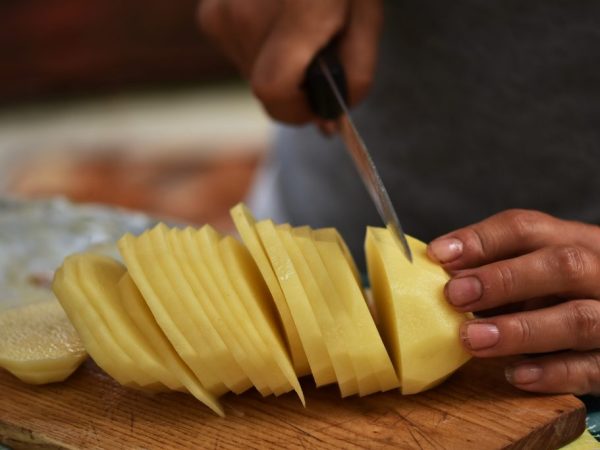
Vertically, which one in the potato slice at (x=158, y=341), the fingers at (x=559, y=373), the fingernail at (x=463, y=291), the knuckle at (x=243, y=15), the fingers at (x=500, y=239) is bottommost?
the fingers at (x=559, y=373)

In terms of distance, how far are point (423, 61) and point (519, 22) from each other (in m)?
0.26

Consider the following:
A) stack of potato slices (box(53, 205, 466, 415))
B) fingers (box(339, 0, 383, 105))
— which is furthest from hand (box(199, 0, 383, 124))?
stack of potato slices (box(53, 205, 466, 415))

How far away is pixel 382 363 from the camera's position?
4.59 feet

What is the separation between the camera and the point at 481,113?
2066 mm

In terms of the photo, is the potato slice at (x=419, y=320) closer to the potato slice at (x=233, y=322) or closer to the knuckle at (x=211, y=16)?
the potato slice at (x=233, y=322)

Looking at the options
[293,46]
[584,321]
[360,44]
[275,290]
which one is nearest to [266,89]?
[293,46]

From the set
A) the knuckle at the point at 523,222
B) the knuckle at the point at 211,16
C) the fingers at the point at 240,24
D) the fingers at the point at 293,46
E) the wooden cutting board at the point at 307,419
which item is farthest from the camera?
the knuckle at the point at 211,16

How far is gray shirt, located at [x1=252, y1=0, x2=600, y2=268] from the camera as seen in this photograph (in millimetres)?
1922

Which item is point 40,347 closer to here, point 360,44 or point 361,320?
point 361,320

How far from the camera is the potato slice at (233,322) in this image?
140 cm

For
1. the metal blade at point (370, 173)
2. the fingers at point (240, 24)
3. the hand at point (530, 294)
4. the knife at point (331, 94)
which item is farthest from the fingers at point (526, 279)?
the fingers at point (240, 24)

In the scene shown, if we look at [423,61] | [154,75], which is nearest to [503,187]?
[423,61]

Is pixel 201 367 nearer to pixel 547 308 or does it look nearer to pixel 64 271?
pixel 64 271

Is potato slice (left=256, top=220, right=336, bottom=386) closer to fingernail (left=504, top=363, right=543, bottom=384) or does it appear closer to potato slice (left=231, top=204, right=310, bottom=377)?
potato slice (left=231, top=204, right=310, bottom=377)
